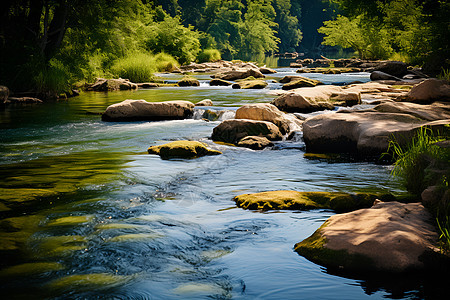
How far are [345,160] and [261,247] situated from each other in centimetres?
412

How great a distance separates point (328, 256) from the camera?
11.9 feet

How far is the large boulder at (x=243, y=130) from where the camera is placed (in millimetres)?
9367

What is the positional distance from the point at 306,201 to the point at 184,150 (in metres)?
3.43

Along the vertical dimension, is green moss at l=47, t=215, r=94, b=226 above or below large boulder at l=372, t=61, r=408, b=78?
below

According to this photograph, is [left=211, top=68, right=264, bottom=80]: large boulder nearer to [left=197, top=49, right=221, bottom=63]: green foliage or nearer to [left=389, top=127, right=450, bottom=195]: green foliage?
[left=197, top=49, right=221, bottom=63]: green foliage

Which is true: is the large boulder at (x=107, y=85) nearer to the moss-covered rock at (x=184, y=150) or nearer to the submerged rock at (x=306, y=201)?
the moss-covered rock at (x=184, y=150)

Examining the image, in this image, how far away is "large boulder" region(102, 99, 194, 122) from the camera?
492 inches

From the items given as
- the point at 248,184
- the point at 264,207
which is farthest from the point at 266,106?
the point at 264,207

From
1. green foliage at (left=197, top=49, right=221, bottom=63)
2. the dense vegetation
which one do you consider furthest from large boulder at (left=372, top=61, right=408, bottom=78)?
green foliage at (left=197, top=49, right=221, bottom=63)

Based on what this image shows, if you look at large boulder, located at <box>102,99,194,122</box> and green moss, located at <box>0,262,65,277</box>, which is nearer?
green moss, located at <box>0,262,65,277</box>

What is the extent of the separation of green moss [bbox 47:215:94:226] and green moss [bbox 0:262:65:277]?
0.90m

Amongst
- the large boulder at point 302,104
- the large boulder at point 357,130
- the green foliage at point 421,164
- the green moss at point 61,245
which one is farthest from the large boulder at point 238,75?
the green moss at point 61,245

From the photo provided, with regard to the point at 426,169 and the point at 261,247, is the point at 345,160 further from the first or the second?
the point at 261,247

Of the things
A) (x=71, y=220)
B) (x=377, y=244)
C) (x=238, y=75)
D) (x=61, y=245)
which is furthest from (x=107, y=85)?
(x=377, y=244)
